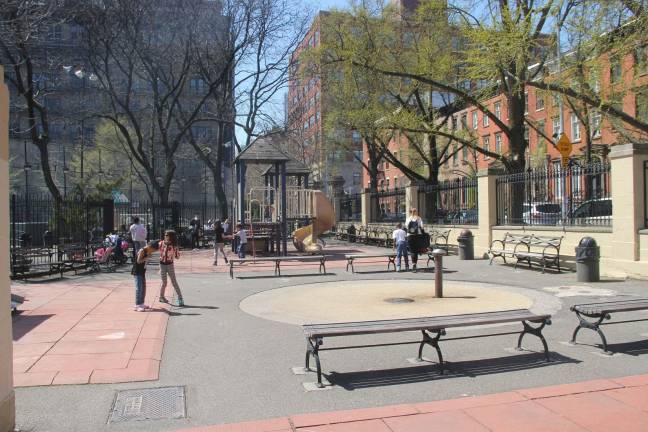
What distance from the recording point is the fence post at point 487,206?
64.2 feet

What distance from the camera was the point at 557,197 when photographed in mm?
17766

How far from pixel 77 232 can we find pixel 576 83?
19164mm

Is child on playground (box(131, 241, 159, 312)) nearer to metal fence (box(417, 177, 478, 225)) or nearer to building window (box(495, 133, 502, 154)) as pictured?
metal fence (box(417, 177, 478, 225))

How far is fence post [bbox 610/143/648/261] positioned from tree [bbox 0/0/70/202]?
48.6 feet

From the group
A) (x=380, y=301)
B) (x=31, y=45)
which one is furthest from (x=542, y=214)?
(x=31, y=45)

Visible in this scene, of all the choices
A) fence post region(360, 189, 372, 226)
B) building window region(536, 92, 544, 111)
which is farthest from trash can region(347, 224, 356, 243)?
building window region(536, 92, 544, 111)

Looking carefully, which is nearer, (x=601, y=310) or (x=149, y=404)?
(x=149, y=404)

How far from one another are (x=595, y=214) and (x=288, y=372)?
12.3 m

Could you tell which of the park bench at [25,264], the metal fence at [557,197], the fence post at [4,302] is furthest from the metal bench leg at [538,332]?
the park bench at [25,264]

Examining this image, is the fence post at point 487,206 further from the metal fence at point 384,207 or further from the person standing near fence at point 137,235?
the person standing near fence at point 137,235

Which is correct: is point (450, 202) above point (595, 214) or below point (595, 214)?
above

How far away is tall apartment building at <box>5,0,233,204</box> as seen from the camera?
2952 centimetres

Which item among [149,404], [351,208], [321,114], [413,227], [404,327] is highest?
[321,114]

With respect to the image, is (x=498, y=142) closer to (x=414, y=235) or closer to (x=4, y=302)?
(x=414, y=235)
